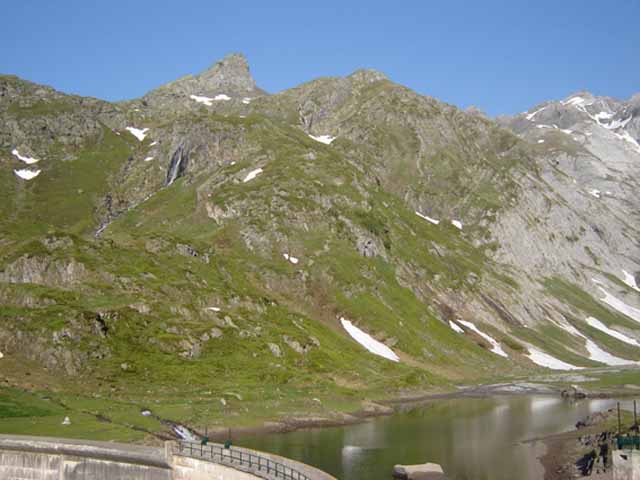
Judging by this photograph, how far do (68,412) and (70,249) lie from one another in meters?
73.4

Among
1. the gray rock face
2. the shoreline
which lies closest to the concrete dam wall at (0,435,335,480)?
the shoreline

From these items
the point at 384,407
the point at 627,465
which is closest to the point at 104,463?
the point at 627,465

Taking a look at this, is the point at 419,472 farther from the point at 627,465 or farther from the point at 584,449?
the point at 584,449

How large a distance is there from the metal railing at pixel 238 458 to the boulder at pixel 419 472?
23.1 m

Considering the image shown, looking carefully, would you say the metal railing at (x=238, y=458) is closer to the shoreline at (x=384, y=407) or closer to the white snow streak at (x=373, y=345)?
the shoreline at (x=384, y=407)

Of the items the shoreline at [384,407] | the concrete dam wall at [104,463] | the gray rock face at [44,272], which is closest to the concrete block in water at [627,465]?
the concrete dam wall at [104,463]

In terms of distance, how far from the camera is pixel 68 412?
104062mm

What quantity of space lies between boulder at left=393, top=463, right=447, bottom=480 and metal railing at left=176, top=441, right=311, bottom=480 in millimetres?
23130

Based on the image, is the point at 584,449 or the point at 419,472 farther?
the point at 584,449

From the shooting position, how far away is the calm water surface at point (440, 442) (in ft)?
303

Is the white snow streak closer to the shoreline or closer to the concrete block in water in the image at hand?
the shoreline

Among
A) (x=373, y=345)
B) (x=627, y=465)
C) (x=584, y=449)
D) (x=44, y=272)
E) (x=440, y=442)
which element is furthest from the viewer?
(x=373, y=345)

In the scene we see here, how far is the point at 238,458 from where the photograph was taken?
67562 mm

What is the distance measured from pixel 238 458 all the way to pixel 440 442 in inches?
1946
